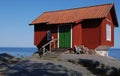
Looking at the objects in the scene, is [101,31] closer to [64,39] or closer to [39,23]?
[64,39]

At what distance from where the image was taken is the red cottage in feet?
92.9

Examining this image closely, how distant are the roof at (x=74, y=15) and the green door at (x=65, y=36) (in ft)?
2.57

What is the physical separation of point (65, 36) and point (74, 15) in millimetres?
2942

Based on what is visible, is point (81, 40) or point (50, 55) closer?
point (50, 55)

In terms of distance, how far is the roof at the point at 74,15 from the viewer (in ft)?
93.2

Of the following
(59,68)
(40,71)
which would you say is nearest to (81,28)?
(59,68)

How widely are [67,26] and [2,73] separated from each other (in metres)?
14.6

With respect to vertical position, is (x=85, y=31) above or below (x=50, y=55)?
above

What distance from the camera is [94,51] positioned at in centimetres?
2842

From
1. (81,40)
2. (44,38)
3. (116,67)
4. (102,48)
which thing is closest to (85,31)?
(81,40)

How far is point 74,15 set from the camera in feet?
98.8

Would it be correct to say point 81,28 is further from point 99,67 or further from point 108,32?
point 99,67

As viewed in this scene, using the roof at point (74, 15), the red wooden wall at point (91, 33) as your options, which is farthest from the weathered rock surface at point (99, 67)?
the roof at point (74, 15)

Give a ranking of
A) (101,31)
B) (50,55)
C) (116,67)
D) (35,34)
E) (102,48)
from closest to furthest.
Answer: (116,67)
(50,55)
(101,31)
(102,48)
(35,34)
